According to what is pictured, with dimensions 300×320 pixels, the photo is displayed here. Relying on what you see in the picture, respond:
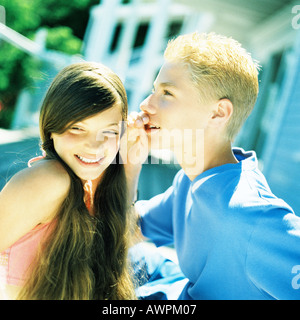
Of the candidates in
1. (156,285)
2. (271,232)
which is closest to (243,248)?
(271,232)

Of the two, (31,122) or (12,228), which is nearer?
(12,228)

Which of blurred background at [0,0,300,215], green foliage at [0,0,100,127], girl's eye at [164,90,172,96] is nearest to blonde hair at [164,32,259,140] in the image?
girl's eye at [164,90,172,96]

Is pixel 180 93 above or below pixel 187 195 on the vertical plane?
above

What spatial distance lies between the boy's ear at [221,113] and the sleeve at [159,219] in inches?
19.3

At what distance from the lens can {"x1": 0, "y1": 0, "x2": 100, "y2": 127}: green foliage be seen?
40.1 feet

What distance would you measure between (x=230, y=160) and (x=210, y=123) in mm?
213

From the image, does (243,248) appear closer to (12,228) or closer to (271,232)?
(271,232)

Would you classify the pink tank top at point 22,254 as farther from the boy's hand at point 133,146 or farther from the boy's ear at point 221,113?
the boy's ear at point 221,113

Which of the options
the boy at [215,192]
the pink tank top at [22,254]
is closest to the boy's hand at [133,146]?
the boy at [215,192]

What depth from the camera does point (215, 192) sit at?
1.63m

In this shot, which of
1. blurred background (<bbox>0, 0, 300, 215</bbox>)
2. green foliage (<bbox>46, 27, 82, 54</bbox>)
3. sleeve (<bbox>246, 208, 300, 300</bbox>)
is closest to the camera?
sleeve (<bbox>246, 208, 300, 300</bbox>)

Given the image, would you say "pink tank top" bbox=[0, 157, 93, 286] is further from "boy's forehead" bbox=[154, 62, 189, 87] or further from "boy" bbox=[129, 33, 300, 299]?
"boy's forehead" bbox=[154, 62, 189, 87]

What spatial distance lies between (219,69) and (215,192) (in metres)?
0.63

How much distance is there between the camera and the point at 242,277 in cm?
152
